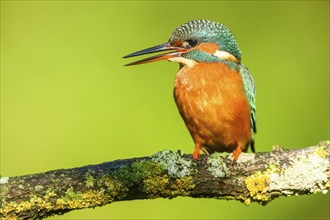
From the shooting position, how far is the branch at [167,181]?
333 centimetres

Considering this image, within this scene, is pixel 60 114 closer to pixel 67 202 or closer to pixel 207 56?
pixel 207 56

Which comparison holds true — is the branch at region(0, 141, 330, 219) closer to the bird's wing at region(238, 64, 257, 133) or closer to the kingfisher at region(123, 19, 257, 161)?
the kingfisher at region(123, 19, 257, 161)

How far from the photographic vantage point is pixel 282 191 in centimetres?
342

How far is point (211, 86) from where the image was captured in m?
4.14

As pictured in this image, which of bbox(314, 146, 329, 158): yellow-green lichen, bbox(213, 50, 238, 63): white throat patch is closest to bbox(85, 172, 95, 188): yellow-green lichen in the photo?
bbox(314, 146, 329, 158): yellow-green lichen

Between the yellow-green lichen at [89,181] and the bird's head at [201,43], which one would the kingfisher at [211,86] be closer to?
the bird's head at [201,43]

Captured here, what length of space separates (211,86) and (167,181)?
0.91 meters

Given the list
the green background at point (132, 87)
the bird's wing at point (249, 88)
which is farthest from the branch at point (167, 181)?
the green background at point (132, 87)

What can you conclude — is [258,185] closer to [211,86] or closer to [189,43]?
[211,86]

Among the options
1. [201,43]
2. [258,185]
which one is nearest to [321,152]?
[258,185]

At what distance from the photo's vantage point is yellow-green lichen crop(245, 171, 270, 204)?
3416 mm

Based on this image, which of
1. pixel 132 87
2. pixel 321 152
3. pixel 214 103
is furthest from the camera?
pixel 132 87

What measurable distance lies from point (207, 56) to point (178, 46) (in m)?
0.19

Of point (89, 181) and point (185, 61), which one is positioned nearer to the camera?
point (89, 181)
